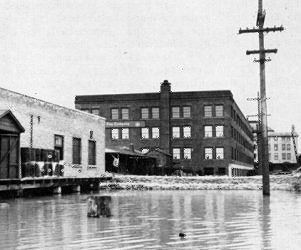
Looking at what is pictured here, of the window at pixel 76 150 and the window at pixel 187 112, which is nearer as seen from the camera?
the window at pixel 76 150

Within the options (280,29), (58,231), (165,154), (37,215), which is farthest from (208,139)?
(58,231)

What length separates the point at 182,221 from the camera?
43.6ft

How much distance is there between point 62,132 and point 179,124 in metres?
33.3

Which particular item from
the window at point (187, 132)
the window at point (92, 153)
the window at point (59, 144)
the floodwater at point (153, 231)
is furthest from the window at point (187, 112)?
the floodwater at point (153, 231)

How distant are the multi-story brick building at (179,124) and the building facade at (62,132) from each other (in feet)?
83.4

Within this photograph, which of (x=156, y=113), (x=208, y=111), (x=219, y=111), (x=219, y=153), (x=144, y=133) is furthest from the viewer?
(x=156, y=113)

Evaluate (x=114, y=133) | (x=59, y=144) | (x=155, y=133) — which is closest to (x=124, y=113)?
(x=114, y=133)

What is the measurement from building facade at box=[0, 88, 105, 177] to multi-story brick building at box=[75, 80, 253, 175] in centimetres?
2541

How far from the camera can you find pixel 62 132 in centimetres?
3416

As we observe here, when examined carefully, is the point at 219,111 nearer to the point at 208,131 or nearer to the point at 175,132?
the point at 208,131

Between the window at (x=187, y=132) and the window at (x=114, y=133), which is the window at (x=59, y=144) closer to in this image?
the window at (x=187, y=132)

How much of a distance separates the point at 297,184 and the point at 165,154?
96.1ft

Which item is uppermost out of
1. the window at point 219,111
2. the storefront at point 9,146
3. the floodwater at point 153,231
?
the window at point 219,111

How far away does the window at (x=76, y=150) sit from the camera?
1420 inches
